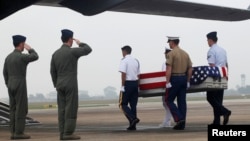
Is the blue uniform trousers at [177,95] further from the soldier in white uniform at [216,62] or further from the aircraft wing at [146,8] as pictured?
the aircraft wing at [146,8]

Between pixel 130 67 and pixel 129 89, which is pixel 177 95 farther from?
pixel 130 67

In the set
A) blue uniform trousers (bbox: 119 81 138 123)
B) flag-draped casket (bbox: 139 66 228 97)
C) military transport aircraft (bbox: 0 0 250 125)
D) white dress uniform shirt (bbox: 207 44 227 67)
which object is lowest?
blue uniform trousers (bbox: 119 81 138 123)

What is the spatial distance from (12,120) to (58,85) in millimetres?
1296

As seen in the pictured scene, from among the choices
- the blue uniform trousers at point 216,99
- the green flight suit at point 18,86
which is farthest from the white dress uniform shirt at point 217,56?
the green flight suit at point 18,86

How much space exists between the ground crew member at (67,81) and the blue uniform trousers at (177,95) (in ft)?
7.90

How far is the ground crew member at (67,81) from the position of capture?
360 inches

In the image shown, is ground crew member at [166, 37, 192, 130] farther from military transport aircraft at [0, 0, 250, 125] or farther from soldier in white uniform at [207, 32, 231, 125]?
military transport aircraft at [0, 0, 250, 125]

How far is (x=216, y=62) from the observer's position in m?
11.6

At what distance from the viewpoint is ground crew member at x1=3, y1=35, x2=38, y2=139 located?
9820 millimetres

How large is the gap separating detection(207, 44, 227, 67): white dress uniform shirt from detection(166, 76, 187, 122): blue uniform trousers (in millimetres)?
858

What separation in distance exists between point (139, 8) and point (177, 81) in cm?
606

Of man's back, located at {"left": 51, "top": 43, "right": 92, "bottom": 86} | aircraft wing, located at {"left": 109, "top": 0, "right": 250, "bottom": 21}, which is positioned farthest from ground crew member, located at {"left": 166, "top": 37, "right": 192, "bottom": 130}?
aircraft wing, located at {"left": 109, "top": 0, "right": 250, "bottom": 21}

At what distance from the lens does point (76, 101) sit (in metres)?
9.16

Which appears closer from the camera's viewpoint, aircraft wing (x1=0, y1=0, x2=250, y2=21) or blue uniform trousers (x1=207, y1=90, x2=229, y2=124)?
blue uniform trousers (x1=207, y1=90, x2=229, y2=124)
